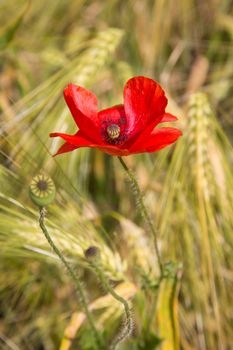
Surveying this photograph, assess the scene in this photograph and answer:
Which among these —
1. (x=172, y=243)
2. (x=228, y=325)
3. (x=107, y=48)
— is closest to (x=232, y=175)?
(x=172, y=243)

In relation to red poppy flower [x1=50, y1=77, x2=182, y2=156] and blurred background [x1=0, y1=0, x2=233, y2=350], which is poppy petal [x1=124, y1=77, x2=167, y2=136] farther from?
blurred background [x1=0, y1=0, x2=233, y2=350]

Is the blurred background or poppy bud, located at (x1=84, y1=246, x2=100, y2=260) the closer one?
poppy bud, located at (x1=84, y1=246, x2=100, y2=260)

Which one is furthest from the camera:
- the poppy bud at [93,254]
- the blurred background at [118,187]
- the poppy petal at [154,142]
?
the blurred background at [118,187]

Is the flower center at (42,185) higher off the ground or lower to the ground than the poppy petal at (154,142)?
lower

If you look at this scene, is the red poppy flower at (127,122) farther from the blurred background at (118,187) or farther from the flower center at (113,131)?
the blurred background at (118,187)

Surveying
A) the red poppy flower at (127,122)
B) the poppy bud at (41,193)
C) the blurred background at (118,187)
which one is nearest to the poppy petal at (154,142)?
the red poppy flower at (127,122)

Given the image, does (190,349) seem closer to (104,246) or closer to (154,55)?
(104,246)

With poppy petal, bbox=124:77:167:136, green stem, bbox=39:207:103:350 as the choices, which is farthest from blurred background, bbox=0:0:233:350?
poppy petal, bbox=124:77:167:136

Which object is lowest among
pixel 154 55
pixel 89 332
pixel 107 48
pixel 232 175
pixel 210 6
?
pixel 89 332
